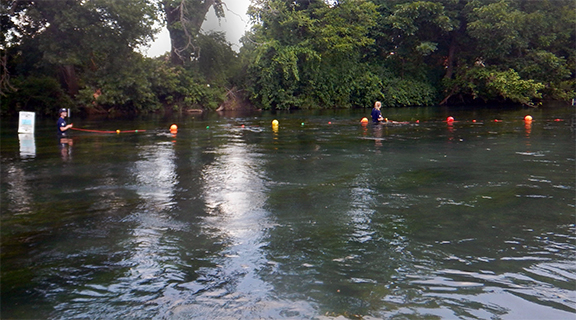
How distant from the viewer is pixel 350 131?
20.2 metres

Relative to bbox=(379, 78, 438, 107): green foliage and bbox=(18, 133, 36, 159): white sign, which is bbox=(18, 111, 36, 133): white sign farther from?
bbox=(379, 78, 438, 107): green foliage

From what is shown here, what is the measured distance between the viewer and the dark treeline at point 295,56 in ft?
102

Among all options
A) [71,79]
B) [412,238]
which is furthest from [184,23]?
[412,238]

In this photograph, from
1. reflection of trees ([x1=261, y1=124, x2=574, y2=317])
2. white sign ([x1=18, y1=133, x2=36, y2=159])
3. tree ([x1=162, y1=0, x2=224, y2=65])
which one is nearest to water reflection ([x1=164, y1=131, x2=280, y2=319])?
reflection of trees ([x1=261, y1=124, x2=574, y2=317])

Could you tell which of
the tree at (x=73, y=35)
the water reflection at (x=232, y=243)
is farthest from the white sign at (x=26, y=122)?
the water reflection at (x=232, y=243)

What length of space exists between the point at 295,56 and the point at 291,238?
32537mm

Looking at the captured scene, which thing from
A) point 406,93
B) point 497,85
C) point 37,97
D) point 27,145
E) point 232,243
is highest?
point 497,85

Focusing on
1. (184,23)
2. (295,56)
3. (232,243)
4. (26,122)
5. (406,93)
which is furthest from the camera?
(406,93)

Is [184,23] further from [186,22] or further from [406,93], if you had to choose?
[406,93]

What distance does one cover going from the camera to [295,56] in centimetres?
3769

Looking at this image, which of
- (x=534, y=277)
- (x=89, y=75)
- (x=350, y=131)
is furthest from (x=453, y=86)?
(x=534, y=277)

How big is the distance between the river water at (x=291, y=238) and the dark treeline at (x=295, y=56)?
20753 millimetres

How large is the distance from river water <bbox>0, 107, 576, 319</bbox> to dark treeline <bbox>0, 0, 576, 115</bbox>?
2075 centimetres

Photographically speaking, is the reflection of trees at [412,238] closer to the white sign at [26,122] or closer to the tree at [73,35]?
the white sign at [26,122]
